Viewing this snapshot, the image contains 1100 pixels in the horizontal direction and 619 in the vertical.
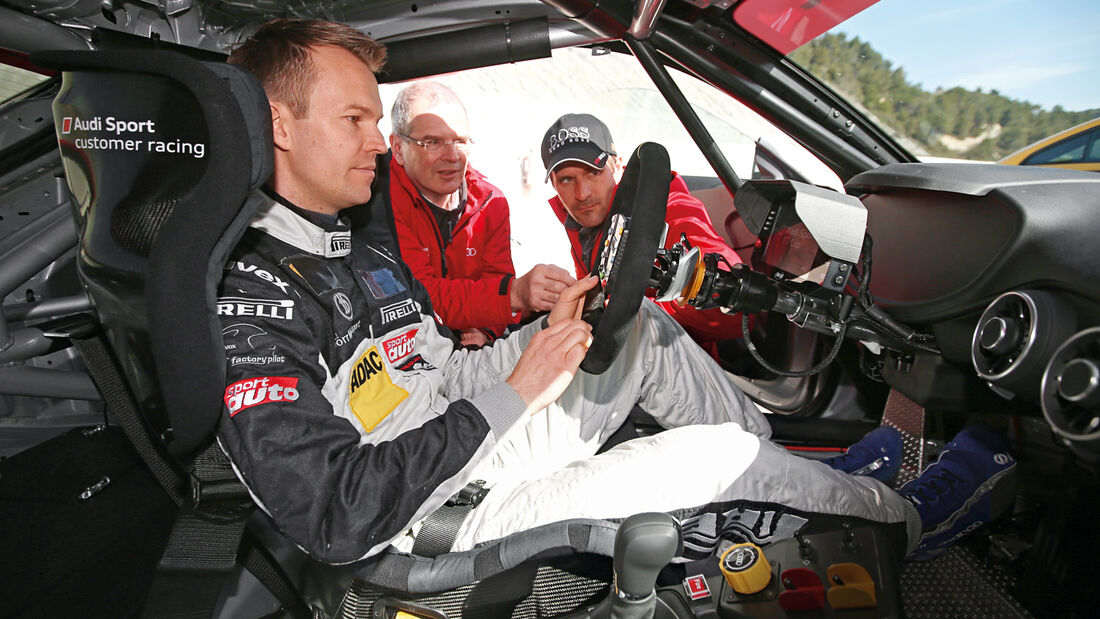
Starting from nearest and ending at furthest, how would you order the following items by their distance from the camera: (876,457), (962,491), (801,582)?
(801,582) < (962,491) < (876,457)

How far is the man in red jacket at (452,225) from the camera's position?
1.78 m

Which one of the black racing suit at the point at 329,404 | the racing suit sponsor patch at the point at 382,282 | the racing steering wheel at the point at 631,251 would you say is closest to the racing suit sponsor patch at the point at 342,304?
the black racing suit at the point at 329,404

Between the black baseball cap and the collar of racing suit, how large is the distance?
3.17 feet

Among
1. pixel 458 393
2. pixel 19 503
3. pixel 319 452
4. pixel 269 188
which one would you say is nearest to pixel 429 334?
pixel 458 393

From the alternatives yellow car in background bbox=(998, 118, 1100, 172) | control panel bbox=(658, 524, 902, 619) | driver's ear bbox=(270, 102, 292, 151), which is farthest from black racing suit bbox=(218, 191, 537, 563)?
yellow car in background bbox=(998, 118, 1100, 172)

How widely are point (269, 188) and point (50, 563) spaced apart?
1246 mm

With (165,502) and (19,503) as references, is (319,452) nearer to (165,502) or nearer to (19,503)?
(165,502)

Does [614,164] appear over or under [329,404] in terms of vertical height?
over

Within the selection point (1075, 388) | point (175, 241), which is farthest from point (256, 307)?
point (1075, 388)

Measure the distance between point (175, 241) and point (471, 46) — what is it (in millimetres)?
1354

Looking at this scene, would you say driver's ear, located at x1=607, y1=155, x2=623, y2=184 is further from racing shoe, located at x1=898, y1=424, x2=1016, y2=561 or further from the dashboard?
racing shoe, located at x1=898, y1=424, x2=1016, y2=561

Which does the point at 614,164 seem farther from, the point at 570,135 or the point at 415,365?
the point at 415,365

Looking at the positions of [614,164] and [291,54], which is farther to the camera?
[614,164]

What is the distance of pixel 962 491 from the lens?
1.24 m
